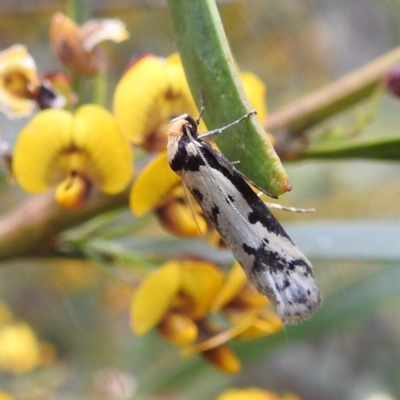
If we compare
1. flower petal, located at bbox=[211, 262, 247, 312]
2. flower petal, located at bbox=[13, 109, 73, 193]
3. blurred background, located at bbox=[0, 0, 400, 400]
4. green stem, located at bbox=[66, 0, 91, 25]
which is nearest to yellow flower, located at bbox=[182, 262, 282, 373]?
flower petal, located at bbox=[211, 262, 247, 312]

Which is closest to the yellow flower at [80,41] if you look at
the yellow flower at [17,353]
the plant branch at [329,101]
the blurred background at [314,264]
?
the plant branch at [329,101]

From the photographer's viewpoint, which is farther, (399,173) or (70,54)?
(399,173)

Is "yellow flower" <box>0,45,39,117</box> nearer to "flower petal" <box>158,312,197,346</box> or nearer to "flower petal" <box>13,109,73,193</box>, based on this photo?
"flower petal" <box>13,109,73,193</box>

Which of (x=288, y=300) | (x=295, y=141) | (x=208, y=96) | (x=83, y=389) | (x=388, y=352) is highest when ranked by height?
(x=208, y=96)

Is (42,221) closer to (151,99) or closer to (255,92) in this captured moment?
(151,99)

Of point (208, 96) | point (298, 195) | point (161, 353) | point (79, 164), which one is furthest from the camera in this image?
point (298, 195)

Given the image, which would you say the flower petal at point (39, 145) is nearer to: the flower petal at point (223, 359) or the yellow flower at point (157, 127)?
the yellow flower at point (157, 127)

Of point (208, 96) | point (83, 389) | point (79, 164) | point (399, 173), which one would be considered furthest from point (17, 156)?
point (399, 173)

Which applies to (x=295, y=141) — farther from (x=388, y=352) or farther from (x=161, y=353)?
(x=388, y=352)
